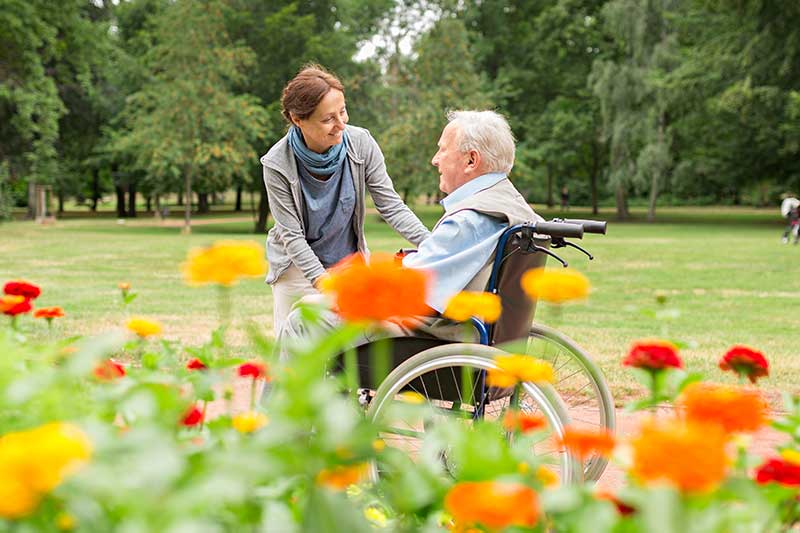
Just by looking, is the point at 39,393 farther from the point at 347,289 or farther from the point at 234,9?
the point at 234,9

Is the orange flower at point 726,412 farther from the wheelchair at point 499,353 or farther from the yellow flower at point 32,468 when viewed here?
the wheelchair at point 499,353

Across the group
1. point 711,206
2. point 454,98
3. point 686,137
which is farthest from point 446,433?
point 711,206

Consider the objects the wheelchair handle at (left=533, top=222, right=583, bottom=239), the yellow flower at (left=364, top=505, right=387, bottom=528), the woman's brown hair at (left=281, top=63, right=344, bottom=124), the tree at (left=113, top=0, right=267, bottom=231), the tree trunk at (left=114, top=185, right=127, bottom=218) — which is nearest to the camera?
the yellow flower at (left=364, top=505, right=387, bottom=528)

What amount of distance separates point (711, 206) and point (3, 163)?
51880 millimetres

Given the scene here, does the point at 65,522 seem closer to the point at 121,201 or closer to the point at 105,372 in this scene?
the point at 105,372

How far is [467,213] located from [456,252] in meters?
0.13

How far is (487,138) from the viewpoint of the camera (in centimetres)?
308

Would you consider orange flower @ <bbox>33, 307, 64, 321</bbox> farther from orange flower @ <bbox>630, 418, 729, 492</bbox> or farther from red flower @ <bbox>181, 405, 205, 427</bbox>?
orange flower @ <bbox>630, 418, 729, 492</bbox>

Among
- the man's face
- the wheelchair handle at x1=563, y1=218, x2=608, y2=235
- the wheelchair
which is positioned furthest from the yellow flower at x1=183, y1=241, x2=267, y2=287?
the man's face

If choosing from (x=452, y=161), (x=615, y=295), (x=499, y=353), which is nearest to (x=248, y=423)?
(x=499, y=353)

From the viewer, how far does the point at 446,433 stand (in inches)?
46.5

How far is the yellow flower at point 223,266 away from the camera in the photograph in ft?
4.17

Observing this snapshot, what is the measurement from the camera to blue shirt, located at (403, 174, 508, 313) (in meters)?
2.84

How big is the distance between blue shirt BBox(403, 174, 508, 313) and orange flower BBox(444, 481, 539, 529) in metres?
1.91
